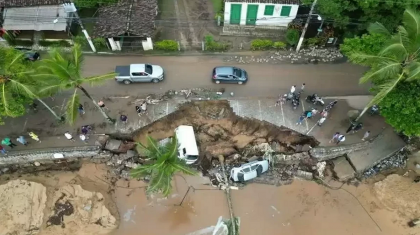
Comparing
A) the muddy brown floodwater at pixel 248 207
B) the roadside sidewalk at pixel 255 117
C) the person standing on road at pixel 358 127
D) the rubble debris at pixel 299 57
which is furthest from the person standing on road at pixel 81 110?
the person standing on road at pixel 358 127

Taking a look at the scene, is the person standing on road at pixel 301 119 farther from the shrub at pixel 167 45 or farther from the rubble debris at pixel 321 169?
the shrub at pixel 167 45

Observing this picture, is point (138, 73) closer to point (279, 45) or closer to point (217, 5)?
point (217, 5)

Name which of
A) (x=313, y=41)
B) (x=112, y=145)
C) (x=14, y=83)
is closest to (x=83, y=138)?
(x=112, y=145)

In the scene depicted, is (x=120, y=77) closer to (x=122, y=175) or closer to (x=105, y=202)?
(x=122, y=175)

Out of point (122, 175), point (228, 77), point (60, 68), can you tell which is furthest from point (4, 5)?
point (228, 77)

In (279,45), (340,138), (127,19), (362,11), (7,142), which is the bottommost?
(7,142)

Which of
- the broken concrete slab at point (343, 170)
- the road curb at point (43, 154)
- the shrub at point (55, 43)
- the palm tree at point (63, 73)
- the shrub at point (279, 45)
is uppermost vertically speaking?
the palm tree at point (63, 73)
